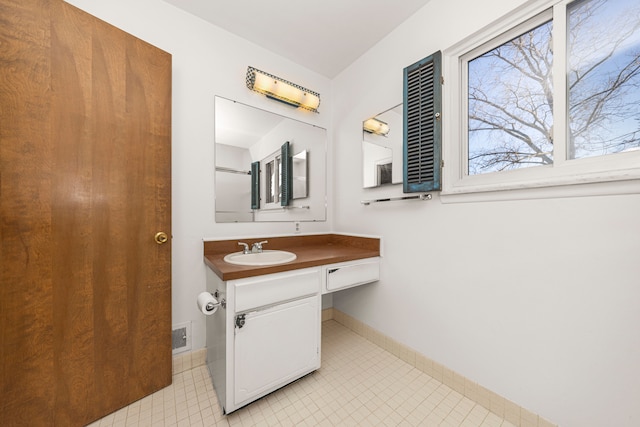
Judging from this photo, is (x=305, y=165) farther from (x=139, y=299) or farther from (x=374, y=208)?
(x=139, y=299)

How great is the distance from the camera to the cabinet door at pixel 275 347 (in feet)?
3.84

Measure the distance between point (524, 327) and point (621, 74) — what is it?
1169 millimetres

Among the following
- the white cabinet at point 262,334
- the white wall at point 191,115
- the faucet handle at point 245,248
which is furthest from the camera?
the faucet handle at point 245,248

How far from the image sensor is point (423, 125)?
1459 mm

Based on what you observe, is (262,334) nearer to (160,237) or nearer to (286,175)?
(160,237)

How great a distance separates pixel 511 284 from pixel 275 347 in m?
1.28

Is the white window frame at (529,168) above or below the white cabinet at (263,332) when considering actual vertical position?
above

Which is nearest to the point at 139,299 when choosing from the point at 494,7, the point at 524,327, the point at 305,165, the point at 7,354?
the point at 7,354

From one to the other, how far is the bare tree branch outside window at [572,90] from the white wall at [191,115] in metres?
1.72

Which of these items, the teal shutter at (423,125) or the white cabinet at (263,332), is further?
the teal shutter at (423,125)

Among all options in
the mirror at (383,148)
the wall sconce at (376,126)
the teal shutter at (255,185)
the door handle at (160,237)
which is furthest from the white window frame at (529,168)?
the door handle at (160,237)

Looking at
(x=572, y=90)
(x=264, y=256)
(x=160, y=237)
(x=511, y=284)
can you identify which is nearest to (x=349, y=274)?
(x=264, y=256)

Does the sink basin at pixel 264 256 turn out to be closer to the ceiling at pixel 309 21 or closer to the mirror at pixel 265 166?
the mirror at pixel 265 166

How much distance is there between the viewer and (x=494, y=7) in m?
1.20
